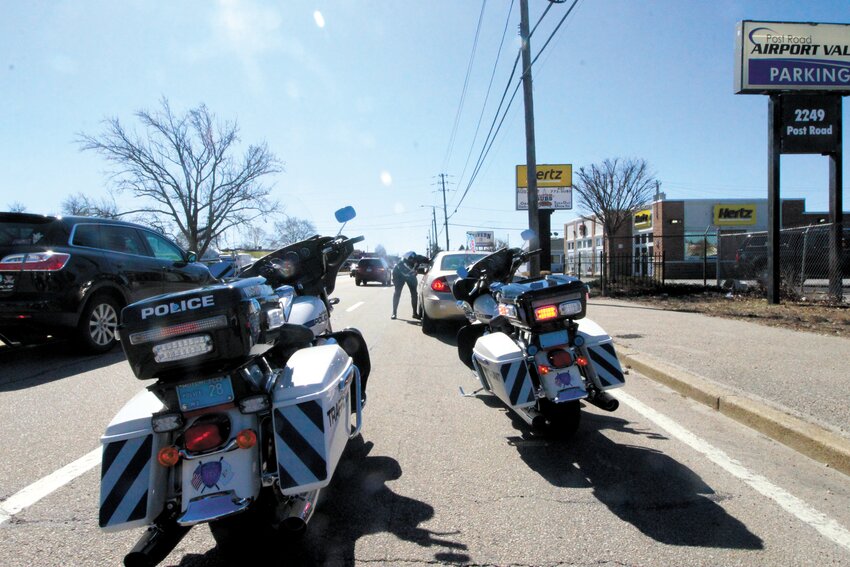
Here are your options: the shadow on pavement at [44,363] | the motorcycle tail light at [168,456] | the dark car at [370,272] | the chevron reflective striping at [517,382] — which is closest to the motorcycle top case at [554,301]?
the chevron reflective striping at [517,382]

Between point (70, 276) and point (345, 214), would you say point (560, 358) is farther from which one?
point (70, 276)

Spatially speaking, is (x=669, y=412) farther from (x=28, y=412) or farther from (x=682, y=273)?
(x=682, y=273)

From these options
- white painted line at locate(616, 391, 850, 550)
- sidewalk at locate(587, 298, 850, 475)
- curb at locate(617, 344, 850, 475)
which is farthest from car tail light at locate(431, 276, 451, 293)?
white painted line at locate(616, 391, 850, 550)

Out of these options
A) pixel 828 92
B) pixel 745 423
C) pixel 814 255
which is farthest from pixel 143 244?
pixel 814 255

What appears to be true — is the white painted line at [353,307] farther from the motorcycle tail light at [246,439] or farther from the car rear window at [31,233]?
the motorcycle tail light at [246,439]

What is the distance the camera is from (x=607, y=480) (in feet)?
10.9

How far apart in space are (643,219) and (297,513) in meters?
45.9

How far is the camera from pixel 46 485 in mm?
3281

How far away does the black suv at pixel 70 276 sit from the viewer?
242 inches

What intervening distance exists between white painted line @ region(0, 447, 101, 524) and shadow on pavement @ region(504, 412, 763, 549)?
2997 mm

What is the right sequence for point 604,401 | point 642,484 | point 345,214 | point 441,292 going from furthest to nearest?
point 441,292 < point 345,214 < point 604,401 < point 642,484

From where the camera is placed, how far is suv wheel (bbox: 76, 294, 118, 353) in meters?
6.80

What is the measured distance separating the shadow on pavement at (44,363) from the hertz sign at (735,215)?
43970 millimetres

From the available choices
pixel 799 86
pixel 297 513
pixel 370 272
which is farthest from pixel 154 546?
pixel 370 272
